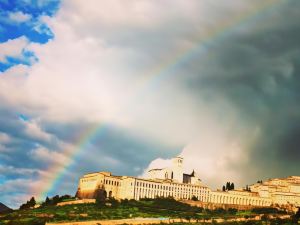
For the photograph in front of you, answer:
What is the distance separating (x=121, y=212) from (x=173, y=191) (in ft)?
119

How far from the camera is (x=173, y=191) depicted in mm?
140125

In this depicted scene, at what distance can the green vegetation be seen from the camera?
3829 inches

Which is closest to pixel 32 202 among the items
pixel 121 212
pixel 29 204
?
pixel 29 204


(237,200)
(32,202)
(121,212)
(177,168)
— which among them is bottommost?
(121,212)

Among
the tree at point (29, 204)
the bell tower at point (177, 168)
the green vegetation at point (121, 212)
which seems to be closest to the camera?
the green vegetation at point (121, 212)

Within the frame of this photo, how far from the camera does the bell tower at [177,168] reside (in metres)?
152

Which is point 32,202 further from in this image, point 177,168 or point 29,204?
point 177,168

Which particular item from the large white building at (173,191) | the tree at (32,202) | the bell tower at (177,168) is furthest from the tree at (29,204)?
the bell tower at (177,168)

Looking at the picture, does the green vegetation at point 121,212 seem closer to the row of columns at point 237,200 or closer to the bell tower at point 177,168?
the row of columns at point 237,200

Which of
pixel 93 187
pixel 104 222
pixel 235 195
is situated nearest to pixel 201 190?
pixel 235 195

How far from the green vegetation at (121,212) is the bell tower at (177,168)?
21046 mm

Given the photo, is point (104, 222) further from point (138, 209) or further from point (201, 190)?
point (201, 190)

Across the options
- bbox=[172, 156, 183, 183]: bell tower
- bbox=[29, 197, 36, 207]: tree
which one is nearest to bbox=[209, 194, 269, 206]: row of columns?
bbox=[172, 156, 183, 183]: bell tower

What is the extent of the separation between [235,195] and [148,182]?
26.1 m
